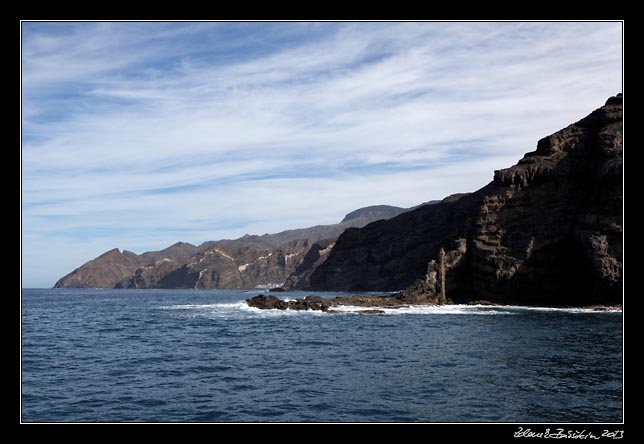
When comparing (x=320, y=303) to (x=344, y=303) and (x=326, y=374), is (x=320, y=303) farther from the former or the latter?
(x=326, y=374)

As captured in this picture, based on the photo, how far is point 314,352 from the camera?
4675 centimetres

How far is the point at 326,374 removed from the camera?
3625cm

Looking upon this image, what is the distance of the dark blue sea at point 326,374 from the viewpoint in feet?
87.3

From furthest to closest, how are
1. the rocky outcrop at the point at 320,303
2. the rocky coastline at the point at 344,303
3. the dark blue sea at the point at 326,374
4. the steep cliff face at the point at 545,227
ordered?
the steep cliff face at the point at 545,227, the rocky outcrop at the point at 320,303, the rocky coastline at the point at 344,303, the dark blue sea at the point at 326,374

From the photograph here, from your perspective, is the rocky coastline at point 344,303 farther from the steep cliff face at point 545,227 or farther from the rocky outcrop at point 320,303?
the steep cliff face at point 545,227

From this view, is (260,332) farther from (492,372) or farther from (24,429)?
(24,429)

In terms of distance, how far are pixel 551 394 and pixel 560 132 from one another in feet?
361

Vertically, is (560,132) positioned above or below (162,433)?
above

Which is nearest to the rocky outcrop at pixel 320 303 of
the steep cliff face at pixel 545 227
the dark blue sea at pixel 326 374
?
the steep cliff face at pixel 545 227

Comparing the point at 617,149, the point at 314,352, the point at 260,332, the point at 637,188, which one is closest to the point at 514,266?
the point at 617,149

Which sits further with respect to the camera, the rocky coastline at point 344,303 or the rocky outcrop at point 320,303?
the rocky outcrop at point 320,303

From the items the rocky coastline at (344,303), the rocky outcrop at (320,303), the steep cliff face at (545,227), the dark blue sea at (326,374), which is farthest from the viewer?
the steep cliff face at (545,227)

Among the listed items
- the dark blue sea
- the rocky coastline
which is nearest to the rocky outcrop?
the rocky coastline

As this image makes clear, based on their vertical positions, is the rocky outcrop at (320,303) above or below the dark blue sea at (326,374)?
below
